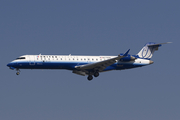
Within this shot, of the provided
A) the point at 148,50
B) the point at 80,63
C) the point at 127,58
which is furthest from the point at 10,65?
the point at 148,50

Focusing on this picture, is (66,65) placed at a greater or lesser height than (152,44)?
lesser

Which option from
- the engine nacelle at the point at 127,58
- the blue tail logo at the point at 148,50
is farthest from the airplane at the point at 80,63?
the blue tail logo at the point at 148,50

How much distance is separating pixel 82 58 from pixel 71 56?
1.62m

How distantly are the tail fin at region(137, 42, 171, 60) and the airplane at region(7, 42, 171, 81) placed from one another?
3.47 ft

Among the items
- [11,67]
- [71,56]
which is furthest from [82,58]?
[11,67]

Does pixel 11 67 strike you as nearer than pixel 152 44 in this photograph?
Yes

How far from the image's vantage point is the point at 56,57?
4844 centimetres

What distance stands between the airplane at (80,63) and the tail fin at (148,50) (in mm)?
1059

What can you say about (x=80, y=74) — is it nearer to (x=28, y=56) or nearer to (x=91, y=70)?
(x=91, y=70)

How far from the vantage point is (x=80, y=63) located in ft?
161

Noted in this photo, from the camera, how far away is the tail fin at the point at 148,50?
53.5 meters

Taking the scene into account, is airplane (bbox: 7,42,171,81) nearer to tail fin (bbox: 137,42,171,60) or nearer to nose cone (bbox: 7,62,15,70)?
nose cone (bbox: 7,62,15,70)

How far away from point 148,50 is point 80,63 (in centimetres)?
1170

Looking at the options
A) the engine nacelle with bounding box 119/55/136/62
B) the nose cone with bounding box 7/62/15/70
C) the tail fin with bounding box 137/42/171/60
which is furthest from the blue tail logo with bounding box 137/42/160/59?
the nose cone with bounding box 7/62/15/70
